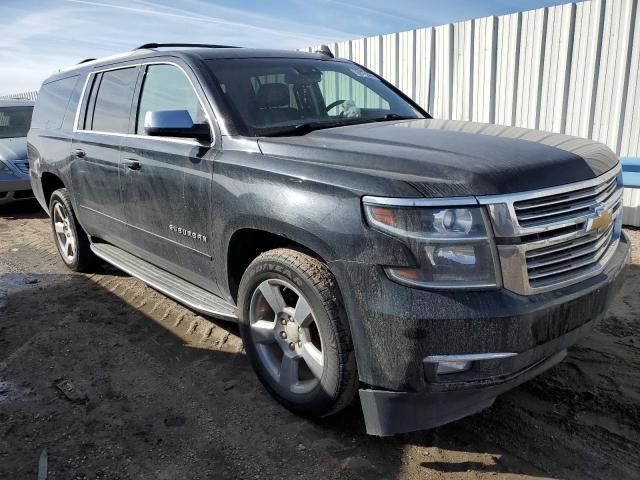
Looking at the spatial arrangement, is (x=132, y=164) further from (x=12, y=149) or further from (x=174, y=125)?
(x=12, y=149)

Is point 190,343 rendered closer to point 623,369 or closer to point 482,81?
point 623,369

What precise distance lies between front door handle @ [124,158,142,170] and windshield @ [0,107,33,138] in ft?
24.1

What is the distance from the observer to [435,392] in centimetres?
216

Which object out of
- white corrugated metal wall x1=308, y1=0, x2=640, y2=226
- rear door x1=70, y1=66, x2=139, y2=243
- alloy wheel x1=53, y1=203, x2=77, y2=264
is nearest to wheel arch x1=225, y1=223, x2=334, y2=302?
rear door x1=70, y1=66, x2=139, y2=243

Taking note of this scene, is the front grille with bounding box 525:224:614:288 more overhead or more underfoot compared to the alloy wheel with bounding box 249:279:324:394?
more overhead

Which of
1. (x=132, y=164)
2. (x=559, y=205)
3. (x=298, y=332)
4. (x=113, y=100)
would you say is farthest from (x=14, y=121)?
(x=559, y=205)

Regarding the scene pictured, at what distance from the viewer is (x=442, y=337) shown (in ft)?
6.76

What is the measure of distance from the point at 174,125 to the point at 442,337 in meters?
1.91

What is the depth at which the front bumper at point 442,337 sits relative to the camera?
2045mm

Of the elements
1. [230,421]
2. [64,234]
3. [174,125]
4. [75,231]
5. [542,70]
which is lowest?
[230,421]

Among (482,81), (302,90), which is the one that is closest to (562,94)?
(482,81)

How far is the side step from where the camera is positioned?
3266mm

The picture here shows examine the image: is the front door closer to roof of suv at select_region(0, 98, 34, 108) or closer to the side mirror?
the side mirror

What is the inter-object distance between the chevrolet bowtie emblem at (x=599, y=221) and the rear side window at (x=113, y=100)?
Result: 3174 mm
